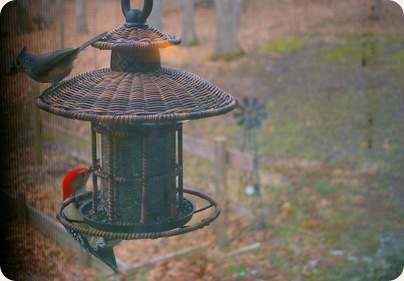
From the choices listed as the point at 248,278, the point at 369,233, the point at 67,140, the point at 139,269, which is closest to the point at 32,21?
the point at 67,140

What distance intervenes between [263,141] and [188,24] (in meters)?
1.18

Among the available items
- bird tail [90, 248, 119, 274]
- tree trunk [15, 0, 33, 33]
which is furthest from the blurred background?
bird tail [90, 248, 119, 274]

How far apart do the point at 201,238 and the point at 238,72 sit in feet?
5.69

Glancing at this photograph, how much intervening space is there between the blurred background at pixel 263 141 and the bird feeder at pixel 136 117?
1201 millimetres

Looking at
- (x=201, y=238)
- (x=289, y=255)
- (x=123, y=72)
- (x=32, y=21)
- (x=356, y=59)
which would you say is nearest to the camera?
(x=123, y=72)

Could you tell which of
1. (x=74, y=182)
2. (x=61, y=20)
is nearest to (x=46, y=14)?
(x=61, y=20)

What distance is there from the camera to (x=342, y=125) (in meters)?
3.96

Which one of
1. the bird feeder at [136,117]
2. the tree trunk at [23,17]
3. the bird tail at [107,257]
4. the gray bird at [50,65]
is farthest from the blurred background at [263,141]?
the bird feeder at [136,117]

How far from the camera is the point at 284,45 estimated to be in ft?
14.6

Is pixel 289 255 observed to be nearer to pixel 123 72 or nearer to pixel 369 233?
pixel 369 233

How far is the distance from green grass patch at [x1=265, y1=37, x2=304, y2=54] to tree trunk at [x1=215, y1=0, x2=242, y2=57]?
265 millimetres

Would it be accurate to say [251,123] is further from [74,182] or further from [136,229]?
[136,229]

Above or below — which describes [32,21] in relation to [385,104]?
above

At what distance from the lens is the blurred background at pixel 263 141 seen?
112 inches
